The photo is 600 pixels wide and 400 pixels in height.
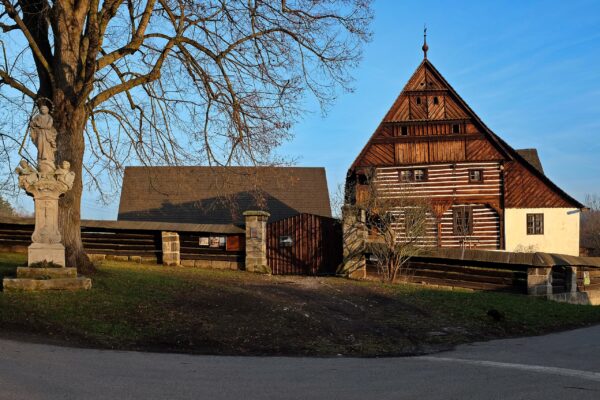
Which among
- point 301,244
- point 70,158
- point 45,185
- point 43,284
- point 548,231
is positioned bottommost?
point 43,284

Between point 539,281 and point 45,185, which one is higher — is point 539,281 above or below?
below

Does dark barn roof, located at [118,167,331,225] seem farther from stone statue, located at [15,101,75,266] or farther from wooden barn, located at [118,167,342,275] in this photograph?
stone statue, located at [15,101,75,266]

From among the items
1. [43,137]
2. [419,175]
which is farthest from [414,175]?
[43,137]

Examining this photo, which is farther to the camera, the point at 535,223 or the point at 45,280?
the point at 535,223

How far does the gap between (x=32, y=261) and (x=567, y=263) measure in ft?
49.3

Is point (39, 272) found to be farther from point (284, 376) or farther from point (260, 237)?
point (260, 237)

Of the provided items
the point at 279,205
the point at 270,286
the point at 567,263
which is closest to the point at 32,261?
the point at 270,286

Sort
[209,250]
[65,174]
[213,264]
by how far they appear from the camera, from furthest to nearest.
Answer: [209,250] → [213,264] → [65,174]

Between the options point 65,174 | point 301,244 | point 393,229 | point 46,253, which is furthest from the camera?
point 301,244

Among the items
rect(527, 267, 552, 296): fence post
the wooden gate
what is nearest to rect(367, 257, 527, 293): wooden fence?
rect(527, 267, 552, 296): fence post

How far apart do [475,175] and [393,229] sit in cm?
1753

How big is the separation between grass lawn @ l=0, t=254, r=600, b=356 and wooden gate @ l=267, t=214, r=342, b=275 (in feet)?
19.6

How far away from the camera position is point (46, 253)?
1207 centimetres

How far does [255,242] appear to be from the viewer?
Result: 66.2 feet
